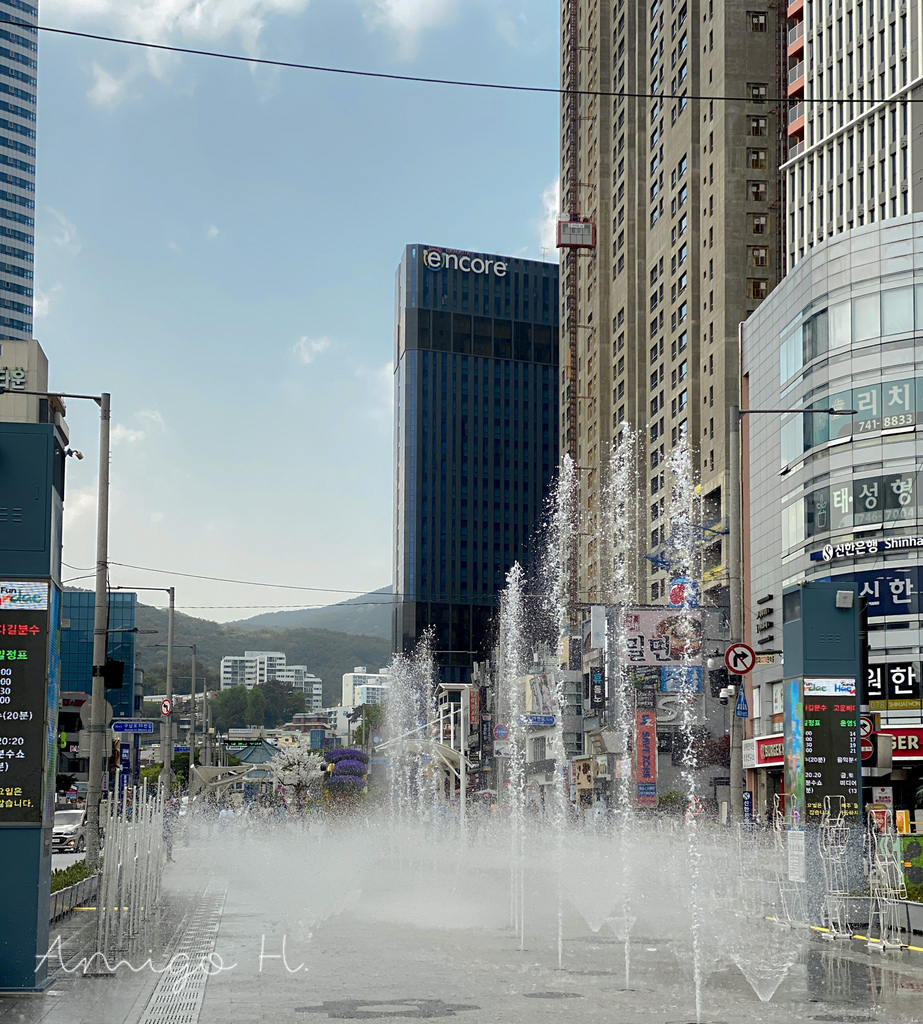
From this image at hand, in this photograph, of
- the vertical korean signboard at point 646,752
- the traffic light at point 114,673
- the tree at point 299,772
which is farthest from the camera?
the vertical korean signboard at point 646,752

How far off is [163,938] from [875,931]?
32.4ft

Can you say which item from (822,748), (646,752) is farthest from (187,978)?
(646,752)

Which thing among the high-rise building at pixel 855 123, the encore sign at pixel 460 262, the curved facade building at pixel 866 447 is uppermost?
the encore sign at pixel 460 262

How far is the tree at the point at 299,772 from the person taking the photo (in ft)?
271

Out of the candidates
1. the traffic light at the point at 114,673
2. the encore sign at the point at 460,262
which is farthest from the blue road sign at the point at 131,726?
the encore sign at the point at 460,262

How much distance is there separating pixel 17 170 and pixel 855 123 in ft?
447

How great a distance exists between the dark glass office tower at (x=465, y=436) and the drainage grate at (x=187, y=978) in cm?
16177

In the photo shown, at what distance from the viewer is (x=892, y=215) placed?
63594 millimetres

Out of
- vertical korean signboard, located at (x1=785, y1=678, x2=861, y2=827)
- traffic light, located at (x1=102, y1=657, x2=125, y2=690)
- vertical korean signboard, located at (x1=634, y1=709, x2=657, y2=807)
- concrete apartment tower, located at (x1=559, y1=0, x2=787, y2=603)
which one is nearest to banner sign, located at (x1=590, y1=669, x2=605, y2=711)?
concrete apartment tower, located at (x1=559, y1=0, x2=787, y2=603)

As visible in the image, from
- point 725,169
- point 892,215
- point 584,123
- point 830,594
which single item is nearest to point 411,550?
point 584,123

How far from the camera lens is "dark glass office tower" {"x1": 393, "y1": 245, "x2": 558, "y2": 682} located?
184m

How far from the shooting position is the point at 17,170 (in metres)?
178

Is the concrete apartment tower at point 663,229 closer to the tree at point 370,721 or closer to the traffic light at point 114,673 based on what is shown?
the traffic light at point 114,673

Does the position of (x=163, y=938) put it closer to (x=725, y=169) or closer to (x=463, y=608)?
(x=725, y=169)
